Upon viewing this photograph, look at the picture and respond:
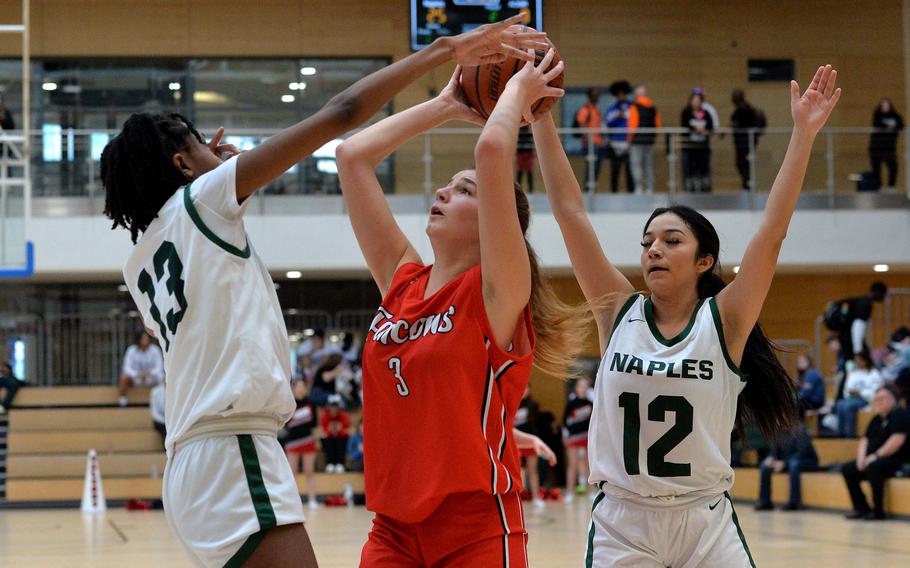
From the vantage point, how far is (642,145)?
682 inches

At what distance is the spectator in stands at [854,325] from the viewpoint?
1555 cm

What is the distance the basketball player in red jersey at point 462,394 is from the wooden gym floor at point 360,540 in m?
5.52

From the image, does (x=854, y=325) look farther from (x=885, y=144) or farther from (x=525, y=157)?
(x=525, y=157)

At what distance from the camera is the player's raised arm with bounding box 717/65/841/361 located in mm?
3400

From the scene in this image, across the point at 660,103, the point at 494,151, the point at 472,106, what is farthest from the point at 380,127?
the point at 660,103

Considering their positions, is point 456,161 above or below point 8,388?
above

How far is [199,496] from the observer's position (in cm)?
253

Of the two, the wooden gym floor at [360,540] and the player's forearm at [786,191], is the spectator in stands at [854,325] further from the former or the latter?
the player's forearm at [786,191]

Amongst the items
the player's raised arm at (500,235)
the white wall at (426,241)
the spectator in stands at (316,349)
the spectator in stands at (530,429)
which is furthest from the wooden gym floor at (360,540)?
the player's raised arm at (500,235)

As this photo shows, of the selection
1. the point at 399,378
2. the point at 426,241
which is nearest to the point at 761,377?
the point at 399,378

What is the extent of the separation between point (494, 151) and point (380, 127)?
605 millimetres

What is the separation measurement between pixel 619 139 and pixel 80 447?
29.5 ft

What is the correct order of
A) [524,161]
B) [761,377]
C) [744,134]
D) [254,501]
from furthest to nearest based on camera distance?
[744,134] < [524,161] < [761,377] < [254,501]

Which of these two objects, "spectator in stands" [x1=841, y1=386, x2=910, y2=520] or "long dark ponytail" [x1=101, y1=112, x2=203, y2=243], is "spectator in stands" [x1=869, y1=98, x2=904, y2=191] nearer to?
"spectator in stands" [x1=841, y1=386, x2=910, y2=520]
